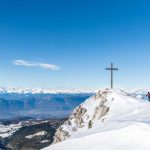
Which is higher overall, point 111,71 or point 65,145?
point 111,71

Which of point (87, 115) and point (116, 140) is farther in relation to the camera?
point (87, 115)

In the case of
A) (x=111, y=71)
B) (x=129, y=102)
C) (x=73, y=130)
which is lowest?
(x=73, y=130)

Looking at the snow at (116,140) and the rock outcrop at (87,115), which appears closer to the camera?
the snow at (116,140)

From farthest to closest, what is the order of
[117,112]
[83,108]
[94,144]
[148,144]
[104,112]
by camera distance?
[83,108] → [104,112] → [117,112] → [94,144] → [148,144]

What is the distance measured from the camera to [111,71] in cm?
7156

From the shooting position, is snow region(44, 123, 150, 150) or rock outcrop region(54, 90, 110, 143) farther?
rock outcrop region(54, 90, 110, 143)

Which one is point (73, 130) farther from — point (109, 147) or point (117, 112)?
point (109, 147)

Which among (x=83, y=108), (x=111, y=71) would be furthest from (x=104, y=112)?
(x=83, y=108)

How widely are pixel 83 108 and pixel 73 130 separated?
9.29 metres

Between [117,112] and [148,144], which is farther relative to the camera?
[117,112]

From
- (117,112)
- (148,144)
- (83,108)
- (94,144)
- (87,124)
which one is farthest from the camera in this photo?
(83,108)

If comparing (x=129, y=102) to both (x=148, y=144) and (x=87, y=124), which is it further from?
(x=148, y=144)

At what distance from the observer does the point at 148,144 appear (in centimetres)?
2308

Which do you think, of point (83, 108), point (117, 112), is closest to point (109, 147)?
point (117, 112)
